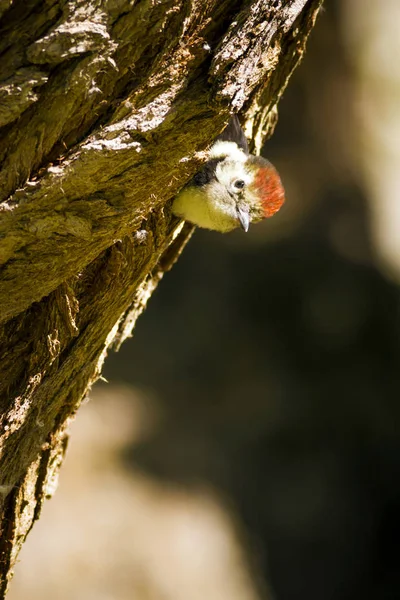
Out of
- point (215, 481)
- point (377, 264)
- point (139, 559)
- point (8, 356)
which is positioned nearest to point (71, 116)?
point (8, 356)

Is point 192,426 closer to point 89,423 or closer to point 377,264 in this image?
point 89,423

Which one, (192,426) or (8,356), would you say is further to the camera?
(192,426)

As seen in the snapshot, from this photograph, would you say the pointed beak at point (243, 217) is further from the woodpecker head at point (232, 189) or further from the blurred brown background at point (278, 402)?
the blurred brown background at point (278, 402)

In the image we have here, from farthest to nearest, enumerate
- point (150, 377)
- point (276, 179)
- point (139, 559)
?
1. point (150, 377)
2. point (139, 559)
3. point (276, 179)

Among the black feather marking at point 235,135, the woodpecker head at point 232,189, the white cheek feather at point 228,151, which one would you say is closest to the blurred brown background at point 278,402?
the woodpecker head at point 232,189

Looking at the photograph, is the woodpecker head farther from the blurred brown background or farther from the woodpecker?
the blurred brown background

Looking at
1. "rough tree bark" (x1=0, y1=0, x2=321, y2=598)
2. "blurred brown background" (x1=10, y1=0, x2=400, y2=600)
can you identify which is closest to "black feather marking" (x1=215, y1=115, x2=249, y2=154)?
"rough tree bark" (x1=0, y1=0, x2=321, y2=598)
